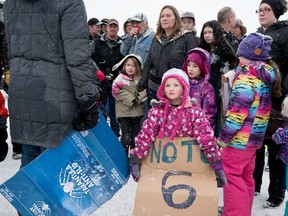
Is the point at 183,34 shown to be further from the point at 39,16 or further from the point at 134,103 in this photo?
the point at 39,16

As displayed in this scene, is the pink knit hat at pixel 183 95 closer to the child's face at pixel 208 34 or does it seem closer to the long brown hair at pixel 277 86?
the long brown hair at pixel 277 86

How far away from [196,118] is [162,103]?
0.89 feet

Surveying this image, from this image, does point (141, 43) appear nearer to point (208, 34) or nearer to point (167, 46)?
point (167, 46)

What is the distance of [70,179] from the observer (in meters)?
2.60

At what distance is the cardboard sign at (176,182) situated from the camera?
96.7 inches

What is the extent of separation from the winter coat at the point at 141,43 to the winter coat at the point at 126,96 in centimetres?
53

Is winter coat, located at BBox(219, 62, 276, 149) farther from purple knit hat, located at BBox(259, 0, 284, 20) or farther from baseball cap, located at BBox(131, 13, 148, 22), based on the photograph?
baseball cap, located at BBox(131, 13, 148, 22)

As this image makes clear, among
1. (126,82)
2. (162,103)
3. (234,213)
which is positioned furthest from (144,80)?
(234,213)

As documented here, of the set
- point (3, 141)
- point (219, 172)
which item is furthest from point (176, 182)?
point (3, 141)

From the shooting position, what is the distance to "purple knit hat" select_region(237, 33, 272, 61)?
9.51 ft

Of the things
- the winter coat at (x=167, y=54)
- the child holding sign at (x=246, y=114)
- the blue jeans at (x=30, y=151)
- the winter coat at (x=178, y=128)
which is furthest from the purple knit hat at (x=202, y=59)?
the blue jeans at (x=30, y=151)

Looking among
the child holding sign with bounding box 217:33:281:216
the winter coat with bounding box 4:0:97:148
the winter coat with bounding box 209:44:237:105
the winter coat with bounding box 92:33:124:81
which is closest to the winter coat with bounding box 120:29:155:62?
the winter coat with bounding box 92:33:124:81

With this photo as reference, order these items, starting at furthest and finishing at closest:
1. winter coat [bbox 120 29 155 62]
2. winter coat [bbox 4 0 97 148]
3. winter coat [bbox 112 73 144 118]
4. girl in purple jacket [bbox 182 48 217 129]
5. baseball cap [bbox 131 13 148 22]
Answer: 1. baseball cap [bbox 131 13 148 22]
2. winter coat [bbox 120 29 155 62]
3. winter coat [bbox 112 73 144 118]
4. girl in purple jacket [bbox 182 48 217 129]
5. winter coat [bbox 4 0 97 148]

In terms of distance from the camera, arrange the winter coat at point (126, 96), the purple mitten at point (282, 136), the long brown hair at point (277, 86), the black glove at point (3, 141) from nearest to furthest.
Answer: the purple mitten at point (282, 136)
the long brown hair at point (277, 86)
the black glove at point (3, 141)
the winter coat at point (126, 96)
